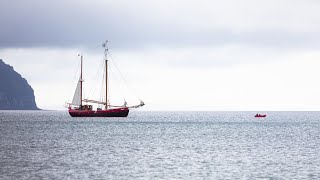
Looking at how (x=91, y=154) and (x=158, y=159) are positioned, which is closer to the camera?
(x=158, y=159)

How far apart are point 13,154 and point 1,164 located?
40.9 ft

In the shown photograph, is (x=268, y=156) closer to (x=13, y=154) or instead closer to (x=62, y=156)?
(x=62, y=156)

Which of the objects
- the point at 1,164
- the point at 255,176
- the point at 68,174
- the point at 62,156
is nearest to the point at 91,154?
the point at 62,156

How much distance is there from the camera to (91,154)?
76.9 meters

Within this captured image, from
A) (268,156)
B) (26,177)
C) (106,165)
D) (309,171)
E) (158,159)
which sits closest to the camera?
(26,177)

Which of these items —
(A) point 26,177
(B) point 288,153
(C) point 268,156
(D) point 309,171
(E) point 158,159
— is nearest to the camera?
(A) point 26,177

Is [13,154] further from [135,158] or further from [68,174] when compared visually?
[68,174]

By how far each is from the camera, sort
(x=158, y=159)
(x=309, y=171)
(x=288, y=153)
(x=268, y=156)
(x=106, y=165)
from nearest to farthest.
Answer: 1. (x=309, y=171)
2. (x=106, y=165)
3. (x=158, y=159)
4. (x=268, y=156)
5. (x=288, y=153)

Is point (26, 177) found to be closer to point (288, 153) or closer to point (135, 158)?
point (135, 158)

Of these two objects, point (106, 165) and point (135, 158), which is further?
point (135, 158)

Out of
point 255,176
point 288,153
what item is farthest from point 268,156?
point 255,176

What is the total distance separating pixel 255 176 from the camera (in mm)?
56125

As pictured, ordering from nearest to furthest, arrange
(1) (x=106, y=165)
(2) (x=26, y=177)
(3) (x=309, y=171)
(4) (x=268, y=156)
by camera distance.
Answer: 1. (2) (x=26, y=177)
2. (3) (x=309, y=171)
3. (1) (x=106, y=165)
4. (4) (x=268, y=156)

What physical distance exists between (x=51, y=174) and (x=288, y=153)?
3542 centimetres
